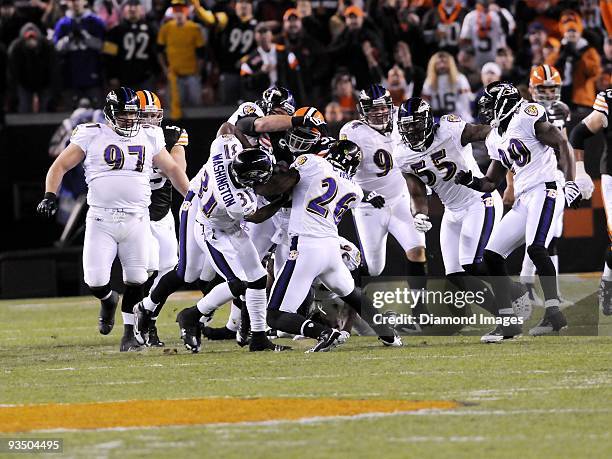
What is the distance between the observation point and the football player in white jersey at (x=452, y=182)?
10.1 metres

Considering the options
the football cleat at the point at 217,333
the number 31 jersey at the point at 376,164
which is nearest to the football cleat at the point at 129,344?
the football cleat at the point at 217,333

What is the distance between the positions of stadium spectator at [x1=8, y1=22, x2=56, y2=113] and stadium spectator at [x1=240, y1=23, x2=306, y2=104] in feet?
7.36

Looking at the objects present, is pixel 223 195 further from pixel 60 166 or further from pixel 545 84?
pixel 545 84

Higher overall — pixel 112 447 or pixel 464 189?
pixel 464 189

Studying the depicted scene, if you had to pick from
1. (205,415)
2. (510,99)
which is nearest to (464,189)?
(510,99)

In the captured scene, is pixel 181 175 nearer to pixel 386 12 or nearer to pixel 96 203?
pixel 96 203

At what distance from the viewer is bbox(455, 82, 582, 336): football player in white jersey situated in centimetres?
986

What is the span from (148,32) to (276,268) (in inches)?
240

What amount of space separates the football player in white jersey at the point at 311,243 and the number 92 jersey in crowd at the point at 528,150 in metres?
1.50

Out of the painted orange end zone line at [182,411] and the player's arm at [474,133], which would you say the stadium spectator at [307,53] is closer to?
the player's arm at [474,133]

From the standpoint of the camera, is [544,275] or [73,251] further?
[73,251]

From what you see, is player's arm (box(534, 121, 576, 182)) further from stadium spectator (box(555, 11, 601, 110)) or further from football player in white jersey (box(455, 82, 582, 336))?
stadium spectator (box(555, 11, 601, 110))

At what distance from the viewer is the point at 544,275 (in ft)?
32.3

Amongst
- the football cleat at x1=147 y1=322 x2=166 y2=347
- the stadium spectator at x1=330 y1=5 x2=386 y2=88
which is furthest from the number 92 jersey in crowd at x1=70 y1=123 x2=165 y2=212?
the stadium spectator at x1=330 y1=5 x2=386 y2=88
